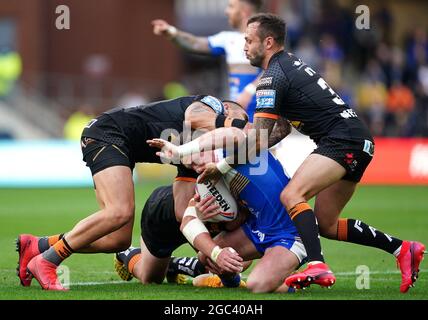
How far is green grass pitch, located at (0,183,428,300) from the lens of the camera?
26.1ft

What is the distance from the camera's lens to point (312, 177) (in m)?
8.15

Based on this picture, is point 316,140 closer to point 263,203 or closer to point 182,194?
point 263,203

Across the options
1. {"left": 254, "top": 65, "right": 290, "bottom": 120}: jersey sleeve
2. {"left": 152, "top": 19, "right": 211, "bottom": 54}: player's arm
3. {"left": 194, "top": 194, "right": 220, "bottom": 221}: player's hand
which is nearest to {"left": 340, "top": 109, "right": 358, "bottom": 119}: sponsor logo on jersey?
{"left": 254, "top": 65, "right": 290, "bottom": 120}: jersey sleeve

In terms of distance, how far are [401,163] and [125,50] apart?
495 inches

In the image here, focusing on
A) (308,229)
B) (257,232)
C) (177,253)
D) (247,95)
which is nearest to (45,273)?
(257,232)

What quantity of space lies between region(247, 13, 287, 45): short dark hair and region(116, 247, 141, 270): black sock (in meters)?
2.30

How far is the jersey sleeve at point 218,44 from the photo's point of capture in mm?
12086

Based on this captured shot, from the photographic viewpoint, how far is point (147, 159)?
28.9 ft

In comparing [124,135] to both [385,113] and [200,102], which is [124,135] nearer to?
[200,102]

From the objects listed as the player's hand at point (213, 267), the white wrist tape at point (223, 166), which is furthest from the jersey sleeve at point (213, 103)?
the player's hand at point (213, 267)

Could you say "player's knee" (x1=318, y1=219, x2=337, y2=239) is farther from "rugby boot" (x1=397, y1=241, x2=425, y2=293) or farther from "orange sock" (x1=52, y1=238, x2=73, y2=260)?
"orange sock" (x1=52, y1=238, x2=73, y2=260)

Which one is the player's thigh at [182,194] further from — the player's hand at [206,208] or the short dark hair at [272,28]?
the short dark hair at [272,28]

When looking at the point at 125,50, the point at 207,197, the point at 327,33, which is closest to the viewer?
the point at 207,197

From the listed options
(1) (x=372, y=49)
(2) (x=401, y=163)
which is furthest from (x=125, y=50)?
(2) (x=401, y=163)
